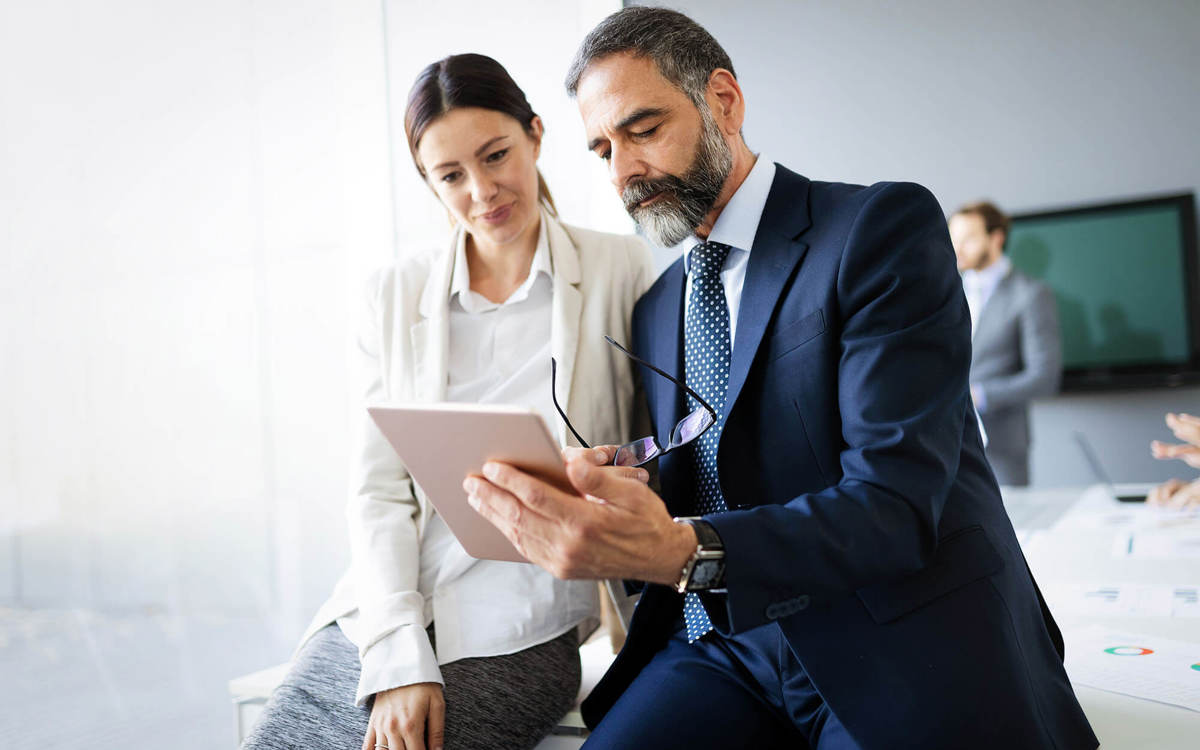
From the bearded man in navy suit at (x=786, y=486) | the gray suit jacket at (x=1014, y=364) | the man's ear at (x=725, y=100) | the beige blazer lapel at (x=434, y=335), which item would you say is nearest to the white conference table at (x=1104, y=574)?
the bearded man in navy suit at (x=786, y=486)

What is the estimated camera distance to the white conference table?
4.58ft

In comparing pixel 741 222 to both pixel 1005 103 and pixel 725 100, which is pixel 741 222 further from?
pixel 1005 103

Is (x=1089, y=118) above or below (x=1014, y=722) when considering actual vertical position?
above

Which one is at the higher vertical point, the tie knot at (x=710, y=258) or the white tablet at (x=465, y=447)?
the tie knot at (x=710, y=258)

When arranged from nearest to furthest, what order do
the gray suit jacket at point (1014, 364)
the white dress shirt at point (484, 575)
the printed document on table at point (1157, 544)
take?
the white dress shirt at point (484, 575), the printed document on table at point (1157, 544), the gray suit jacket at point (1014, 364)

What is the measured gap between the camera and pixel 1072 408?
5.43 meters

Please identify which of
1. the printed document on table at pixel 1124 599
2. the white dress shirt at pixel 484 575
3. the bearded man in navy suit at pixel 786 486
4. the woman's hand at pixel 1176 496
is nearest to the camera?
the bearded man in navy suit at pixel 786 486

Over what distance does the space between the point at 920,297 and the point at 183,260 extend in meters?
1.56

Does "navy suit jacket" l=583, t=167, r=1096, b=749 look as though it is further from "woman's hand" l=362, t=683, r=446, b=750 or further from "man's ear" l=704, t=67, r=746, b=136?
"woman's hand" l=362, t=683, r=446, b=750

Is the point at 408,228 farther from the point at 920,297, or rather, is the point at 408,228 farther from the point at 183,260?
the point at 920,297

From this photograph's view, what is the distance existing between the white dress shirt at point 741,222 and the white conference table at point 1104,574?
2.65ft

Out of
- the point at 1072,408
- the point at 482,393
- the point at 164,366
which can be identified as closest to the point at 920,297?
the point at 482,393

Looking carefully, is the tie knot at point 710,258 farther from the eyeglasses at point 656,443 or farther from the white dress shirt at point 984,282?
the white dress shirt at point 984,282

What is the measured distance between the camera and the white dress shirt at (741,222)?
1.54 meters
